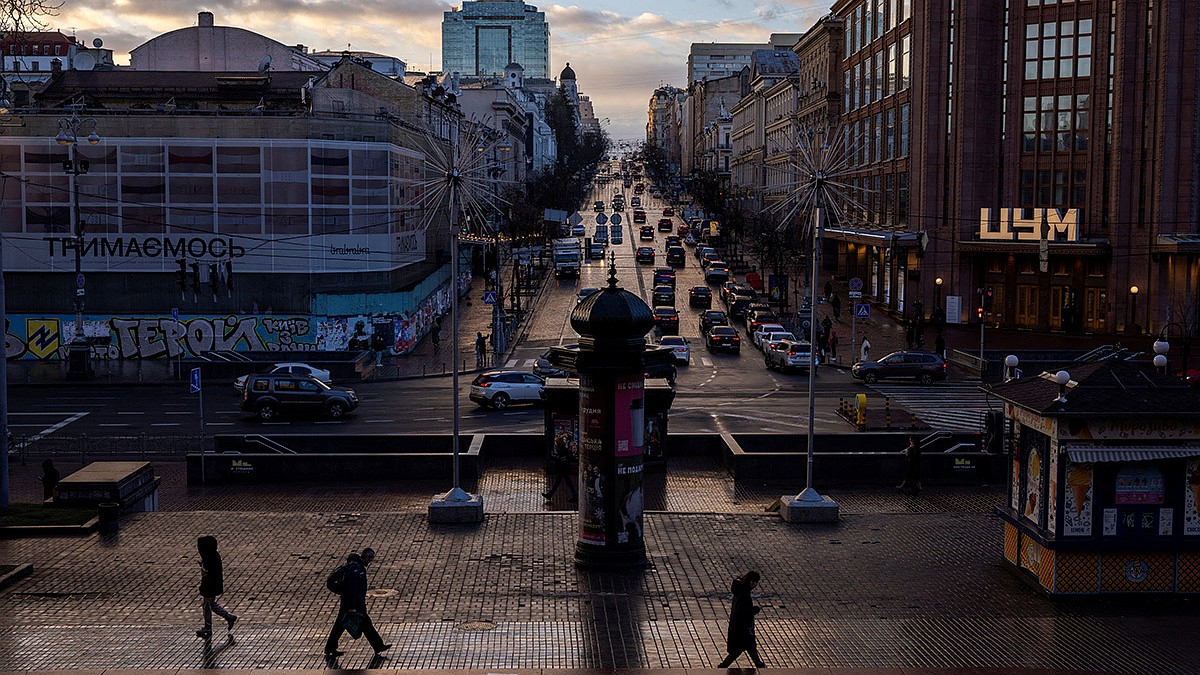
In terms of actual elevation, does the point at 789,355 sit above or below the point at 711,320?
below

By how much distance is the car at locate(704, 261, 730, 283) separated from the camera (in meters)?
87.9

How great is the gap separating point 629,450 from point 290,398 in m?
21.5

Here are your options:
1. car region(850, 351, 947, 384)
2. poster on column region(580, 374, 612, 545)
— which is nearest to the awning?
poster on column region(580, 374, 612, 545)

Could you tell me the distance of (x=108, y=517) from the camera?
76.9 ft

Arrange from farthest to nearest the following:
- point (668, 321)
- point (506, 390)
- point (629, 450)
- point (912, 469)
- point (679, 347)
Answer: point (668, 321), point (679, 347), point (506, 390), point (912, 469), point (629, 450)

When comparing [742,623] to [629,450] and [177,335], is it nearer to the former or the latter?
[629,450]

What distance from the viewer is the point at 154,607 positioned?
61.1ft

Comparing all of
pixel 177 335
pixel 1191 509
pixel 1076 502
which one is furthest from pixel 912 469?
pixel 177 335

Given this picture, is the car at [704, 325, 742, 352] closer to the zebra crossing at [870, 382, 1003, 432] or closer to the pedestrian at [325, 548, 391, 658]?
the zebra crossing at [870, 382, 1003, 432]

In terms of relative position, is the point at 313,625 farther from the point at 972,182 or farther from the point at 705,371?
the point at 972,182

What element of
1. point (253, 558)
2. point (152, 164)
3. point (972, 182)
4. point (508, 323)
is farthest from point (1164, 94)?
point (253, 558)

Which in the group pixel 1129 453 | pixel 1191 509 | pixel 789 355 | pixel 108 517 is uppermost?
pixel 1129 453

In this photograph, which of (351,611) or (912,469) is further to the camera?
(912,469)

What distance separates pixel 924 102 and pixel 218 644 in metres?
59.1
